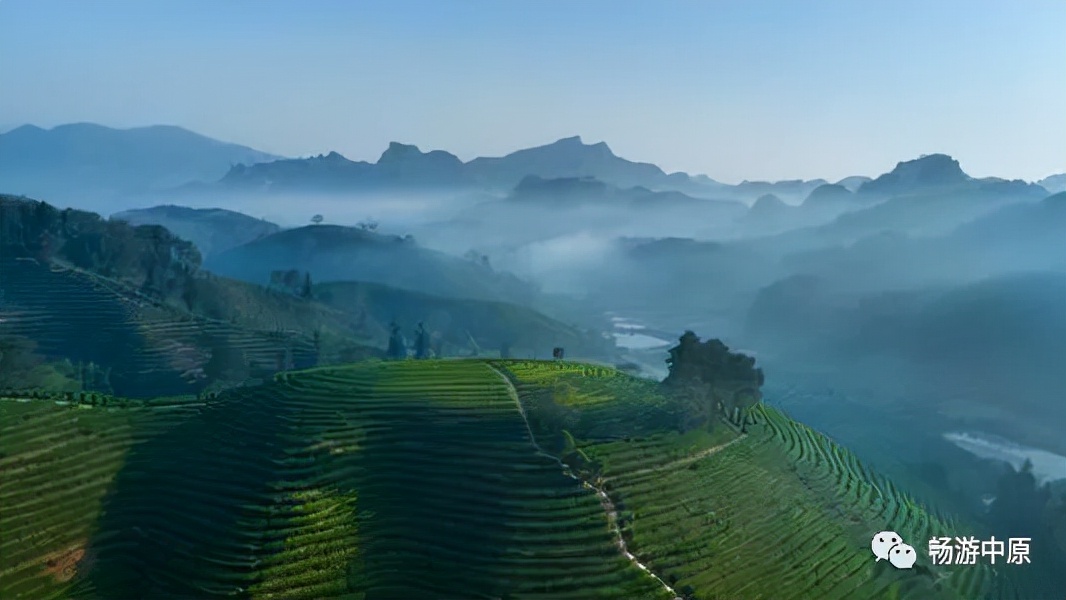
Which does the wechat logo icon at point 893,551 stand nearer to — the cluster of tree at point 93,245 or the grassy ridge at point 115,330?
the grassy ridge at point 115,330

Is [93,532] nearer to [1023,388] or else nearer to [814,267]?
[1023,388]

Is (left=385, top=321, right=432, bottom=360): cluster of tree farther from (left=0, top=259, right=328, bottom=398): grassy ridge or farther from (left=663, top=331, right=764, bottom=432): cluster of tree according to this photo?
(left=663, top=331, right=764, bottom=432): cluster of tree

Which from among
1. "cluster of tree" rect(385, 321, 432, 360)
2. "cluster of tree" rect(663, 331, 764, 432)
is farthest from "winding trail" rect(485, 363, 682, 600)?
"cluster of tree" rect(385, 321, 432, 360)

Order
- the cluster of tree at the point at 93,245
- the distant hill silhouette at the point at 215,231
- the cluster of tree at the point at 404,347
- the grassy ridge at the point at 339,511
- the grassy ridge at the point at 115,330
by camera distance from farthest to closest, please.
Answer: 1. the distant hill silhouette at the point at 215,231
2. the cluster of tree at the point at 404,347
3. the cluster of tree at the point at 93,245
4. the grassy ridge at the point at 115,330
5. the grassy ridge at the point at 339,511

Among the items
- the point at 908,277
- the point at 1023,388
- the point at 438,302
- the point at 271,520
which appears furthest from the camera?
the point at 908,277

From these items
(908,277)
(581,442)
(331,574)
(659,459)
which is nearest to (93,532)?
(331,574)

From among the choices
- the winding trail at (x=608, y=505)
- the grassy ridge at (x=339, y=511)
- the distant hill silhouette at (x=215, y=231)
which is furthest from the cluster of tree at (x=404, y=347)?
the distant hill silhouette at (x=215, y=231)
